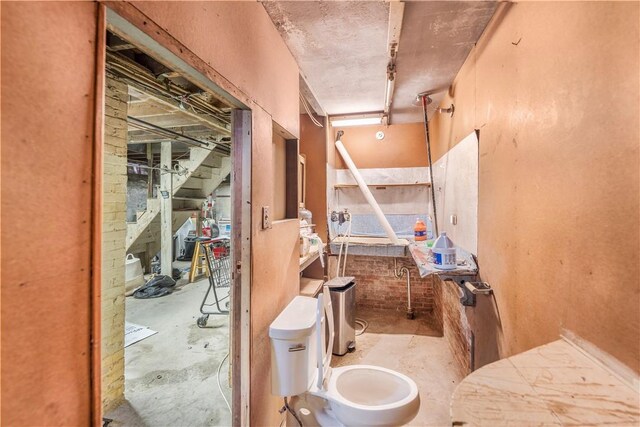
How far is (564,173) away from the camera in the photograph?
1044 millimetres

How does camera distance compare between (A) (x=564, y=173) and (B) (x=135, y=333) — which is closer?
(A) (x=564, y=173)

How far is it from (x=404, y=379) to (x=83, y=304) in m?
1.74

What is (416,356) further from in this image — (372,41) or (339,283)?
(372,41)

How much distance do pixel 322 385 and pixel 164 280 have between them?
397cm

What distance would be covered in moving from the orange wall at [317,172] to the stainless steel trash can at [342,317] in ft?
2.90

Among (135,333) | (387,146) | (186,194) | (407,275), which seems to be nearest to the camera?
(135,333)

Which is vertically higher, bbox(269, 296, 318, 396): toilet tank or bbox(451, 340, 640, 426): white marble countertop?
bbox(451, 340, 640, 426): white marble countertop

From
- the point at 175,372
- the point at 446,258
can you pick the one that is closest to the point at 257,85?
the point at 446,258

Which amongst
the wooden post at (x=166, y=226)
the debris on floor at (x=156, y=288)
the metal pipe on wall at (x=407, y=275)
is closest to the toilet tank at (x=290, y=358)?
the metal pipe on wall at (x=407, y=275)

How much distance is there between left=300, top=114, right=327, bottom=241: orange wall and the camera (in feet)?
11.7

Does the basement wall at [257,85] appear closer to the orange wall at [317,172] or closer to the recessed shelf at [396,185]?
the orange wall at [317,172]

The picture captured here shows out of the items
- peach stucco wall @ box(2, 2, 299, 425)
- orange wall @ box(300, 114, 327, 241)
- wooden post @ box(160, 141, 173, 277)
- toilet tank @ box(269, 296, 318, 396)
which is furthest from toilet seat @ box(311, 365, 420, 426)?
wooden post @ box(160, 141, 173, 277)

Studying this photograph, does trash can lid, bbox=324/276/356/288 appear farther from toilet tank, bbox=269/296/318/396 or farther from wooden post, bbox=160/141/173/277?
wooden post, bbox=160/141/173/277

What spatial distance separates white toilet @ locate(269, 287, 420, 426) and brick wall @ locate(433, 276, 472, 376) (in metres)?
0.80
